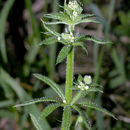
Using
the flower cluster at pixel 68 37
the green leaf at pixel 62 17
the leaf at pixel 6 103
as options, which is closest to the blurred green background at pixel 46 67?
the leaf at pixel 6 103

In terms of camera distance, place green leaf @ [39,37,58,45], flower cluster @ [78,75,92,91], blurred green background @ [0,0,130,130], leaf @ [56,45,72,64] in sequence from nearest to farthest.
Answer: leaf @ [56,45,72,64] < green leaf @ [39,37,58,45] < flower cluster @ [78,75,92,91] < blurred green background @ [0,0,130,130]

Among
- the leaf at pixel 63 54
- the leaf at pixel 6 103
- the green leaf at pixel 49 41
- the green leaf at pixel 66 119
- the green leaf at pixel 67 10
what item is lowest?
the leaf at pixel 6 103

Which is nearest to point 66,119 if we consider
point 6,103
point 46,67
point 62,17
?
point 62,17

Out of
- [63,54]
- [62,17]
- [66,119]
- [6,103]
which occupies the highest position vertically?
[62,17]

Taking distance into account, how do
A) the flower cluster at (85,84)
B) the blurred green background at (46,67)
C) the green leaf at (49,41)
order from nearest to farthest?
the green leaf at (49,41) < the flower cluster at (85,84) < the blurred green background at (46,67)

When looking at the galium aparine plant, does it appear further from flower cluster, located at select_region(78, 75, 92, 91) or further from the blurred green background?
the blurred green background

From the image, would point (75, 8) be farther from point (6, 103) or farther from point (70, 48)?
point (6, 103)

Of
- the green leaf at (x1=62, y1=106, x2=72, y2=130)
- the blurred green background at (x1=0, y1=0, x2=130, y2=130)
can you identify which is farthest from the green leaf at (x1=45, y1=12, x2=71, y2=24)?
the blurred green background at (x1=0, y1=0, x2=130, y2=130)

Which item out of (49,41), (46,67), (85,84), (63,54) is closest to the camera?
(63,54)

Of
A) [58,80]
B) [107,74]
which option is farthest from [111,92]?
[58,80]

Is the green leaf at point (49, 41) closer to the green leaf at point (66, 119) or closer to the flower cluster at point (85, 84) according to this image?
the flower cluster at point (85, 84)
